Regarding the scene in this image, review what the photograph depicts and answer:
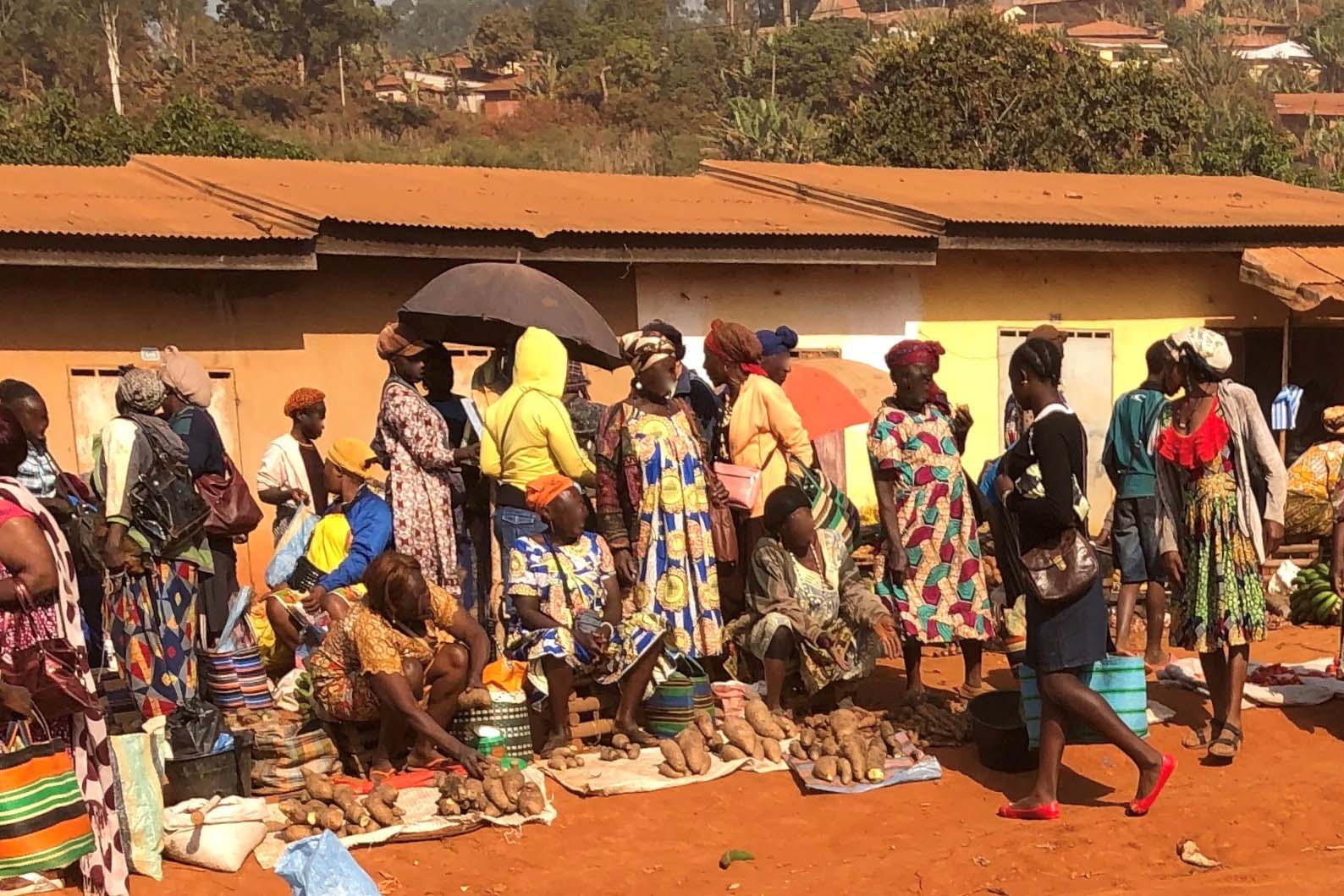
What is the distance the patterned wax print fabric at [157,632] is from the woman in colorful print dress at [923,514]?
334 cm

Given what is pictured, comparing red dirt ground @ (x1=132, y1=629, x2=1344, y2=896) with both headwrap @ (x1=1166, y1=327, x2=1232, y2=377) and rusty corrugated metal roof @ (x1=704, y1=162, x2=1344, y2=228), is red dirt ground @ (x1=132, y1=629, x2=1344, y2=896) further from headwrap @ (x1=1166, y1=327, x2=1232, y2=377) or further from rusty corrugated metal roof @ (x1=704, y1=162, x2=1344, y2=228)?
rusty corrugated metal roof @ (x1=704, y1=162, x2=1344, y2=228)

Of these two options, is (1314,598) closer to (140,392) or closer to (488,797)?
(488,797)

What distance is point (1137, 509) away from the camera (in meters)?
8.45

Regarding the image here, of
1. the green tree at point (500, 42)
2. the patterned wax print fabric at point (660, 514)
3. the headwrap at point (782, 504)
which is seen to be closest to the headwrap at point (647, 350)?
the patterned wax print fabric at point (660, 514)

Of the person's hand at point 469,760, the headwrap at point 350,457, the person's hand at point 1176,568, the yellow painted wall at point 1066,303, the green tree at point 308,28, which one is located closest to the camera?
the person's hand at point 469,760

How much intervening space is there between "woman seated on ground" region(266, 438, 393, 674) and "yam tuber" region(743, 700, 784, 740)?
1898 mm

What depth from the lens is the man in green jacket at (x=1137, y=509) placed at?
325 inches

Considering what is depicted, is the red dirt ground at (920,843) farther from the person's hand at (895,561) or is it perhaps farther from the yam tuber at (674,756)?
the person's hand at (895,561)

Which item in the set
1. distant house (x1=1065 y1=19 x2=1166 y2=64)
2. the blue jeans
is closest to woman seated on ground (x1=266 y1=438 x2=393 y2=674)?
the blue jeans

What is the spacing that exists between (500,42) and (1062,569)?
189ft

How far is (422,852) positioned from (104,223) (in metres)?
4.94

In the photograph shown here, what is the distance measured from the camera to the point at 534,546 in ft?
21.9

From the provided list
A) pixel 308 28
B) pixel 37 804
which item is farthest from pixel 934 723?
pixel 308 28

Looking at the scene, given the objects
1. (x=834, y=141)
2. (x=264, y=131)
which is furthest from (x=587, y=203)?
(x=264, y=131)
